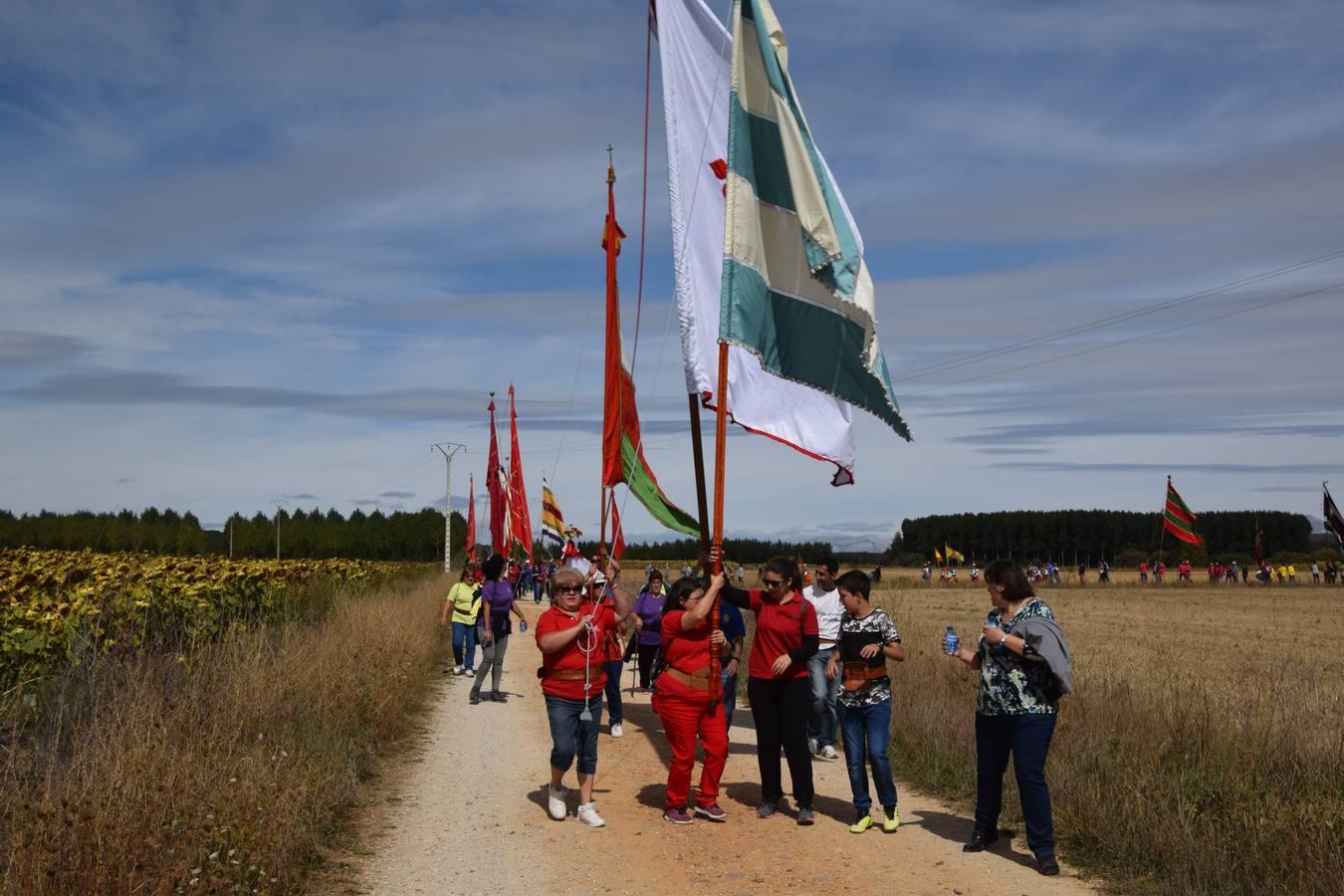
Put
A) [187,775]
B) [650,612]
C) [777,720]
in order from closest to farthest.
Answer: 1. [187,775]
2. [777,720]
3. [650,612]

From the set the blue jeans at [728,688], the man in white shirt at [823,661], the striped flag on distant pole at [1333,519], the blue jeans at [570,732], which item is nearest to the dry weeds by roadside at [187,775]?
the blue jeans at [570,732]

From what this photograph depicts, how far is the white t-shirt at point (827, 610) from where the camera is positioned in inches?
471

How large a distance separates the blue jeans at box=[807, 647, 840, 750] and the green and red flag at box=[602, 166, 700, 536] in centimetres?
188

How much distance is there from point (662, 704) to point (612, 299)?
Answer: 6382mm

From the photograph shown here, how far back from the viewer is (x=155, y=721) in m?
7.73

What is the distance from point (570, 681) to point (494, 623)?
707 cm

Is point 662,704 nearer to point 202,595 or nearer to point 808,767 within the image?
point 808,767

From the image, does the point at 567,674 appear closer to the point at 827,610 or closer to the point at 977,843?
the point at 977,843

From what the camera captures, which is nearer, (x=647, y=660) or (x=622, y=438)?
(x=622, y=438)

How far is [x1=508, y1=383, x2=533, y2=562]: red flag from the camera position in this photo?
102 feet

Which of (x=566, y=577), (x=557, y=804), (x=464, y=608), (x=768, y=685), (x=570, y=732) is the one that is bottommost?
(x=557, y=804)

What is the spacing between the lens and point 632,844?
8.19m

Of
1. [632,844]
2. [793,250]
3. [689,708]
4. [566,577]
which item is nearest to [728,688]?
[689,708]

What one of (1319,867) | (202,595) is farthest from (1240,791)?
(202,595)
